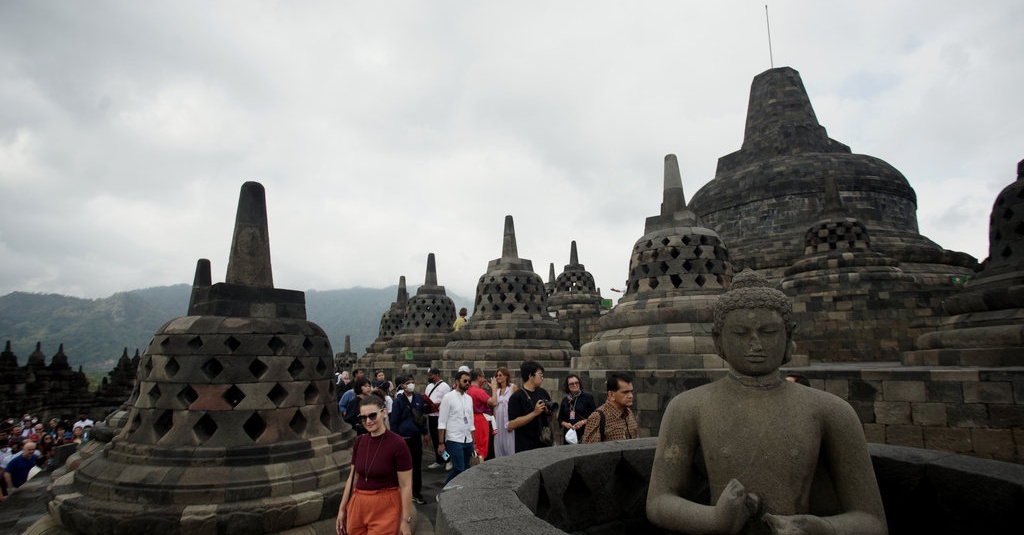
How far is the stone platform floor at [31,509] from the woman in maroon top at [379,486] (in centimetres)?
86

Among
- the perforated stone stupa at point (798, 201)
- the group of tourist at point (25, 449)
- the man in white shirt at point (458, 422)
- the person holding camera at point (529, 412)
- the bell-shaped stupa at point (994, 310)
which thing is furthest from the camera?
the perforated stone stupa at point (798, 201)

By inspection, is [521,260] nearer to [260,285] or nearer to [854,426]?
[260,285]

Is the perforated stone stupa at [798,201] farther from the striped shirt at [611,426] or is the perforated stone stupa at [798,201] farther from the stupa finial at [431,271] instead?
the striped shirt at [611,426]

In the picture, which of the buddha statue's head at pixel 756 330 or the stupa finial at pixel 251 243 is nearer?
the buddha statue's head at pixel 756 330

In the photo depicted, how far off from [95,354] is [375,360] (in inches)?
5323

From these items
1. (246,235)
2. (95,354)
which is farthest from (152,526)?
(95,354)

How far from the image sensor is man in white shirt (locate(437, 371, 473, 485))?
259 inches

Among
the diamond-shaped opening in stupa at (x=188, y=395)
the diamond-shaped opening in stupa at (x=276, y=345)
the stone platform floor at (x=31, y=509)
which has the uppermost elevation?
the diamond-shaped opening in stupa at (x=276, y=345)

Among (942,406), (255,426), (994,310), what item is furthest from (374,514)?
(994,310)

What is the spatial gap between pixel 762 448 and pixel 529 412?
3.61 metres

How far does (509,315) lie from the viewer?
13578 millimetres

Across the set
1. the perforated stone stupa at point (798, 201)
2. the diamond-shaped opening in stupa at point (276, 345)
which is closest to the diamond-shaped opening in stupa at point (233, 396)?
the diamond-shaped opening in stupa at point (276, 345)

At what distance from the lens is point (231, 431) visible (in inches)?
168

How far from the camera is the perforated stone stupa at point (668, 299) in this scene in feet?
25.7
